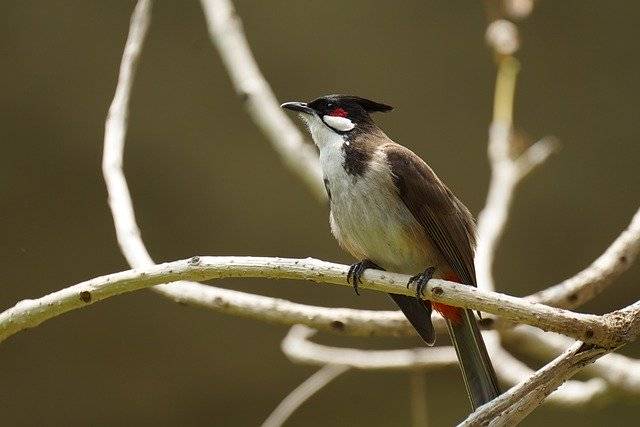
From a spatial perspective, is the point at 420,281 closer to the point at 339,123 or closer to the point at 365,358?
Answer: the point at 339,123

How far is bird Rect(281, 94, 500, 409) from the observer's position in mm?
2512

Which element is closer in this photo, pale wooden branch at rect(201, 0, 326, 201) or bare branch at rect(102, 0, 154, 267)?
bare branch at rect(102, 0, 154, 267)

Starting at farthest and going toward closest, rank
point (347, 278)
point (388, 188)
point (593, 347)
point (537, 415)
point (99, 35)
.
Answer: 1. point (537, 415)
2. point (99, 35)
3. point (388, 188)
4. point (347, 278)
5. point (593, 347)

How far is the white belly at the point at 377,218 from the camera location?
98.9 inches

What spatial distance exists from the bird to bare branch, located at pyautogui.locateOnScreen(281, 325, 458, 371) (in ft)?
2.38

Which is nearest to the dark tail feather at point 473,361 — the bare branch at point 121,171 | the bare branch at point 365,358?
the bare branch at point 365,358

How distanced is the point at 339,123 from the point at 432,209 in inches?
15.2

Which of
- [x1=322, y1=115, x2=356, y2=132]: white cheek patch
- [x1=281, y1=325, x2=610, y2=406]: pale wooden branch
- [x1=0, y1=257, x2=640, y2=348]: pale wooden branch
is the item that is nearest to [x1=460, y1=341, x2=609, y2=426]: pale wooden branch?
[x1=0, y1=257, x2=640, y2=348]: pale wooden branch

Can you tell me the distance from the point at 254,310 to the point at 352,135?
1.83ft


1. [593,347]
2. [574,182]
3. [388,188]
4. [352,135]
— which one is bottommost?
[593,347]

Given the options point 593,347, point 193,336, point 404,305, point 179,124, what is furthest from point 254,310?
point 193,336

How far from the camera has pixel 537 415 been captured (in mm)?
5062

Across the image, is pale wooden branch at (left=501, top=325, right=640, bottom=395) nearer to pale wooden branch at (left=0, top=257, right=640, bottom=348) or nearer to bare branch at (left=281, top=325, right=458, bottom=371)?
bare branch at (left=281, top=325, right=458, bottom=371)

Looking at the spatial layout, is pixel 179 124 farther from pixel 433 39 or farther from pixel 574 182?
pixel 574 182
